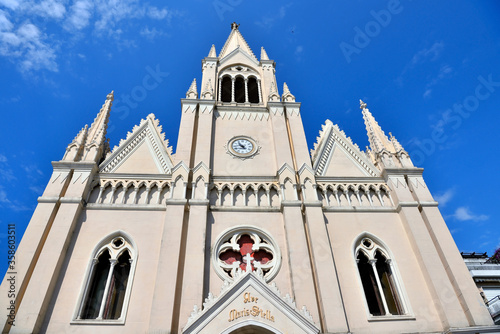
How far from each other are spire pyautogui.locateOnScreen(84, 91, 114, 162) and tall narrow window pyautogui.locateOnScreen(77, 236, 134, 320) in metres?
4.91

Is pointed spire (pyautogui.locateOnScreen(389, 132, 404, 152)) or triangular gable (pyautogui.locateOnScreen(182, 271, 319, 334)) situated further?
pointed spire (pyautogui.locateOnScreen(389, 132, 404, 152))

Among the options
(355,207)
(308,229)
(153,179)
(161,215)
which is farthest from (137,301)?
(355,207)

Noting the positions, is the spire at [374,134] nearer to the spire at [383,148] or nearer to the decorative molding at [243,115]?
the spire at [383,148]

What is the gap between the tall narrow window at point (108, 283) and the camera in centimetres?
1230

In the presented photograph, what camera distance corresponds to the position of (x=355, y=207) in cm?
1572

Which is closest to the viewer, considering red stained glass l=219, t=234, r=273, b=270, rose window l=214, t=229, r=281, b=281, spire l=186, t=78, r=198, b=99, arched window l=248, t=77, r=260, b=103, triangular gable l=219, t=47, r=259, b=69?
rose window l=214, t=229, r=281, b=281

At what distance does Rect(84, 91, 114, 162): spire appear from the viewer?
54.6ft

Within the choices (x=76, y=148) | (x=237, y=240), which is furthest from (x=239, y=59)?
(x=237, y=240)

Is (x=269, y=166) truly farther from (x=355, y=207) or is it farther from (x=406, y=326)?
(x=406, y=326)

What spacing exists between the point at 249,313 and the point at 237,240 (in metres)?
3.94

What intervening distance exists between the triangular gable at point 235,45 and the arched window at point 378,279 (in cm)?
1719

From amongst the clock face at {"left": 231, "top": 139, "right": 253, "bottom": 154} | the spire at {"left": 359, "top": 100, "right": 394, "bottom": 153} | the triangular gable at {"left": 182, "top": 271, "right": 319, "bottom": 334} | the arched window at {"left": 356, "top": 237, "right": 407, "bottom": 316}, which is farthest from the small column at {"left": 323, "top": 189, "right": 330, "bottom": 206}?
the triangular gable at {"left": 182, "top": 271, "right": 319, "bottom": 334}

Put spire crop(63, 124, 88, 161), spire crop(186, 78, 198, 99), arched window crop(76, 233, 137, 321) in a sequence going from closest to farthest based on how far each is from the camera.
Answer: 1. arched window crop(76, 233, 137, 321)
2. spire crop(63, 124, 88, 161)
3. spire crop(186, 78, 198, 99)

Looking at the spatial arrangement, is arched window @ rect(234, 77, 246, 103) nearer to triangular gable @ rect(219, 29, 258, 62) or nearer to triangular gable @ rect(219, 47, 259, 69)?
triangular gable @ rect(219, 47, 259, 69)
